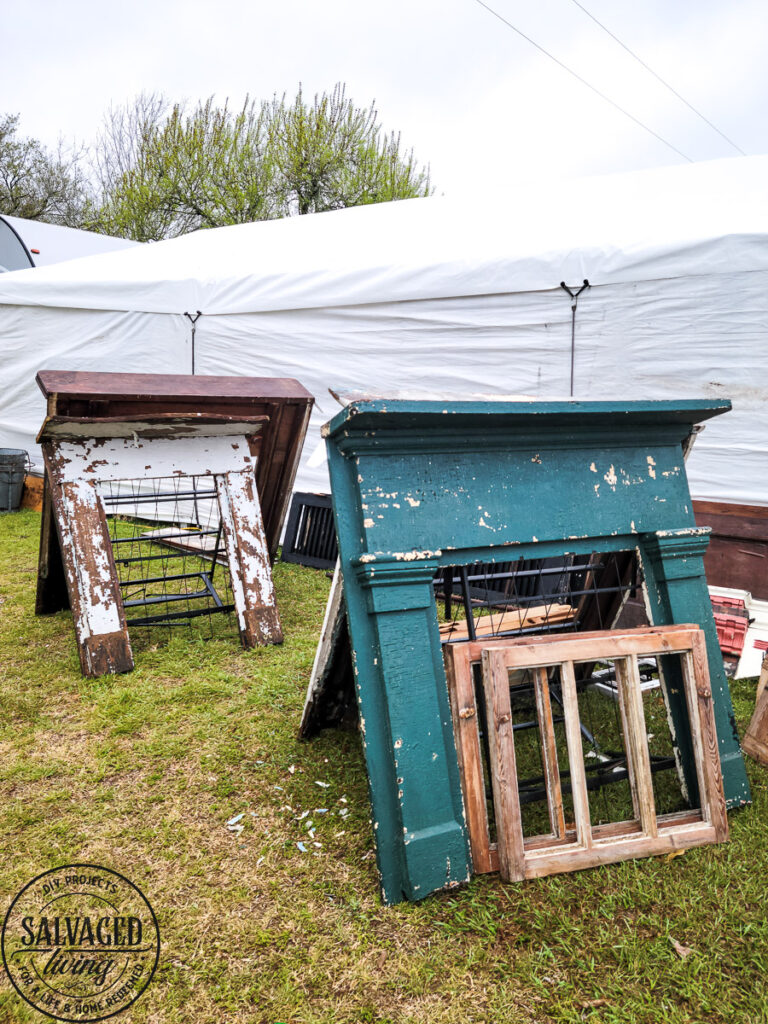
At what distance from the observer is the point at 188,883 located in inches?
72.0

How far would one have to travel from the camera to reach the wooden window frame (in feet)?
5.94

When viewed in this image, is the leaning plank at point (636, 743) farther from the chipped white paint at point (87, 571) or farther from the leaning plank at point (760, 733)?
the chipped white paint at point (87, 571)

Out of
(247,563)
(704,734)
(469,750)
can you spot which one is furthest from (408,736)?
(247,563)

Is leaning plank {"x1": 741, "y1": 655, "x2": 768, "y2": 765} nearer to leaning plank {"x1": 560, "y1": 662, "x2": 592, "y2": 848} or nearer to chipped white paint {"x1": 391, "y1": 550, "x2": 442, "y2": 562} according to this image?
leaning plank {"x1": 560, "y1": 662, "x2": 592, "y2": 848}

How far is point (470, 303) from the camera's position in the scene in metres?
5.89

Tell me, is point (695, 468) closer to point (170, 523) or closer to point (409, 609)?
point (409, 609)

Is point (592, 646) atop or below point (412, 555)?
below

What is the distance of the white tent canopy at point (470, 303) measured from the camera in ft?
16.3

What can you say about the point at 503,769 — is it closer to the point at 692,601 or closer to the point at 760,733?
the point at 692,601

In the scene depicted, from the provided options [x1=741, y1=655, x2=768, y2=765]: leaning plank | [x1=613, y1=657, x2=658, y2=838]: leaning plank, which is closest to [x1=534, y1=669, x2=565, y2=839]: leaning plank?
[x1=613, y1=657, x2=658, y2=838]: leaning plank

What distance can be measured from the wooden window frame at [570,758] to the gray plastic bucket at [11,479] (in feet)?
25.9

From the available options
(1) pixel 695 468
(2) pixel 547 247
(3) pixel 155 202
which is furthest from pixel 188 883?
(3) pixel 155 202

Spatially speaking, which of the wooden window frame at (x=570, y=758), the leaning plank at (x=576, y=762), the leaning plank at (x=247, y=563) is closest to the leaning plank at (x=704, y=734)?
the wooden window frame at (x=570, y=758)

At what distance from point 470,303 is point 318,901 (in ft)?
16.7
